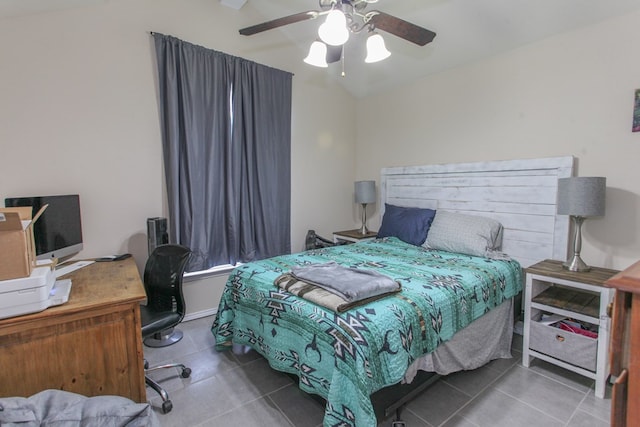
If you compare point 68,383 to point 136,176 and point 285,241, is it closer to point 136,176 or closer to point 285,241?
point 136,176

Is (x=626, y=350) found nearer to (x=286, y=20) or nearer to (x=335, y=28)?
(x=335, y=28)

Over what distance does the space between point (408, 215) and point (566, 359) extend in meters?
1.72

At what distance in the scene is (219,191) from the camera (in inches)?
122

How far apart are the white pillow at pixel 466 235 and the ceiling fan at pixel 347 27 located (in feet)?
5.16

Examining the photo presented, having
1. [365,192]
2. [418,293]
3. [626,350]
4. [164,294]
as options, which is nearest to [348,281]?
[418,293]

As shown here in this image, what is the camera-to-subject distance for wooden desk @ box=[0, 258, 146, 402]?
4.45 feet

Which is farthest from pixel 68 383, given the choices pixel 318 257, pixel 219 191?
pixel 219 191

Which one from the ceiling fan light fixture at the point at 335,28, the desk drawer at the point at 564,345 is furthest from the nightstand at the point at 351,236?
the ceiling fan light fixture at the point at 335,28

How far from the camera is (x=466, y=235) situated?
2.76 metres

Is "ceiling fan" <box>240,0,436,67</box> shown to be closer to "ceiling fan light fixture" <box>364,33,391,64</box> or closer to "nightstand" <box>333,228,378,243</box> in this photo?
"ceiling fan light fixture" <box>364,33,391,64</box>

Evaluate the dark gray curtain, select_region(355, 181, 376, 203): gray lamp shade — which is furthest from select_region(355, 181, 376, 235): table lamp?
the dark gray curtain

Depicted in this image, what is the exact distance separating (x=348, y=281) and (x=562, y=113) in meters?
2.23

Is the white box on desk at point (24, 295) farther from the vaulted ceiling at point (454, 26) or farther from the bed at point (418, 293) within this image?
the vaulted ceiling at point (454, 26)

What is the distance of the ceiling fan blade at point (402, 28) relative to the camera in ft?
6.16
